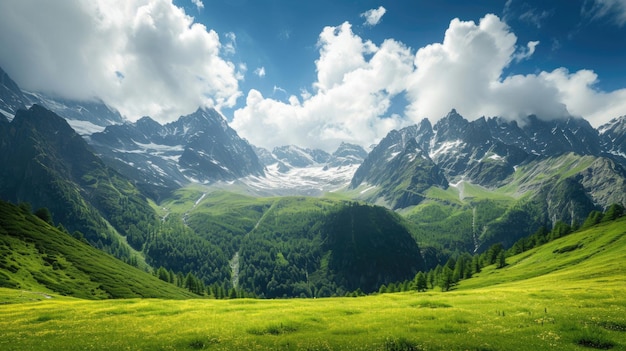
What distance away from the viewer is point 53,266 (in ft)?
347

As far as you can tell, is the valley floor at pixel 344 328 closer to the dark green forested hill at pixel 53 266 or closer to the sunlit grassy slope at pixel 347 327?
the sunlit grassy slope at pixel 347 327

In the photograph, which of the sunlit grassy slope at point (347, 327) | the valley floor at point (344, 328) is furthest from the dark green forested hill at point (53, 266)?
the valley floor at point (344, 328)

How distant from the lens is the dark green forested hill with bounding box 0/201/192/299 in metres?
88.6

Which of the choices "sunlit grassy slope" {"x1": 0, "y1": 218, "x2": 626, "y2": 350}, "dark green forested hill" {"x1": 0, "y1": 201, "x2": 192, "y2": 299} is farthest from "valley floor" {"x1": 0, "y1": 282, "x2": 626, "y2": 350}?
"dark green forested hill" {"x1": 0, "y1": 201, "x2": 192, "y2": 299}

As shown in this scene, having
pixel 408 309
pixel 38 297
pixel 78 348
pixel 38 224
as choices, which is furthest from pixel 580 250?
pixel 38 224

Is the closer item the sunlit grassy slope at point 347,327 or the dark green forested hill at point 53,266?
the sunlit grassy slope at point 347,327

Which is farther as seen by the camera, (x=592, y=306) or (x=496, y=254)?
(x=496, y=254)

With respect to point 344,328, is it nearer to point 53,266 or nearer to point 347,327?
point 347,327

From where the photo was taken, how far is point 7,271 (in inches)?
3295

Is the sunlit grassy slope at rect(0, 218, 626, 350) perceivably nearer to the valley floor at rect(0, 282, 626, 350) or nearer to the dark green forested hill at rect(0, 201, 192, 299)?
the valley floor at rect(0, 282, 626, 350)

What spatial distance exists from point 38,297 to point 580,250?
5887 inches

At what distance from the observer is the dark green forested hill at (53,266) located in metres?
88.6

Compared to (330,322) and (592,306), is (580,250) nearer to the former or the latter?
(592,306)

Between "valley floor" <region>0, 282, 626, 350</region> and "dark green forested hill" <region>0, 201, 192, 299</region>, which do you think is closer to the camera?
"valley floor" <region>0, 282, 626, 350</region>
